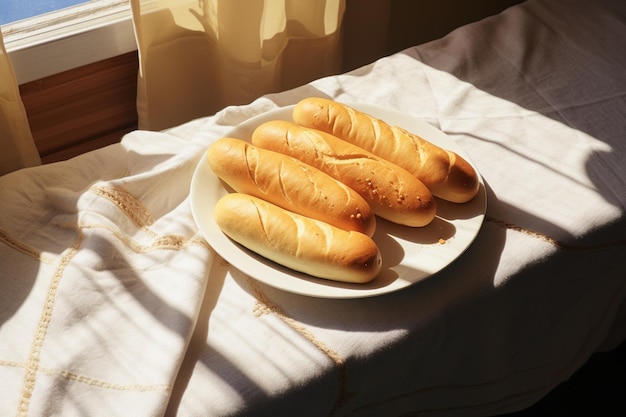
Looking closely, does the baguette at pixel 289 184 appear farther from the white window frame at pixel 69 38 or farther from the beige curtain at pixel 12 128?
the white window frame at pixel 69 38

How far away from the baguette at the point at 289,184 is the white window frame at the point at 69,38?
0.55m

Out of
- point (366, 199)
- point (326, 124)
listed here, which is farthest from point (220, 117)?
point (366, 199)

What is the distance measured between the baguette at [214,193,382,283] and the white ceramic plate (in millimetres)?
15

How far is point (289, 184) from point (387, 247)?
0.17 m

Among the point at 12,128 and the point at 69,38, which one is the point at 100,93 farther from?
the point at 12,128

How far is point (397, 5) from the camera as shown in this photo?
196 cm

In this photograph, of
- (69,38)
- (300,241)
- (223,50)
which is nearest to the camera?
(300,241)

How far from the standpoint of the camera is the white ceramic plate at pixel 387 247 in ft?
3.07

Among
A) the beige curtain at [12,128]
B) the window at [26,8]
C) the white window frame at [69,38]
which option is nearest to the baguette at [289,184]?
the beige curtain at [12,128]

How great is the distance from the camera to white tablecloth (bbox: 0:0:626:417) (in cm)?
86

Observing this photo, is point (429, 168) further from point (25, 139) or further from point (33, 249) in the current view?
point (25, 139)

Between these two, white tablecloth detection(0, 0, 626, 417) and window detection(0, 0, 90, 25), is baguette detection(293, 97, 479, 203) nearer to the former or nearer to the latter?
white tablecloth detection(0, 0, 626, 417)

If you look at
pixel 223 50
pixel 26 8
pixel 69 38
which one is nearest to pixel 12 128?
pixel 69 38

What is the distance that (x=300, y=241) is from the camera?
3.06ft
